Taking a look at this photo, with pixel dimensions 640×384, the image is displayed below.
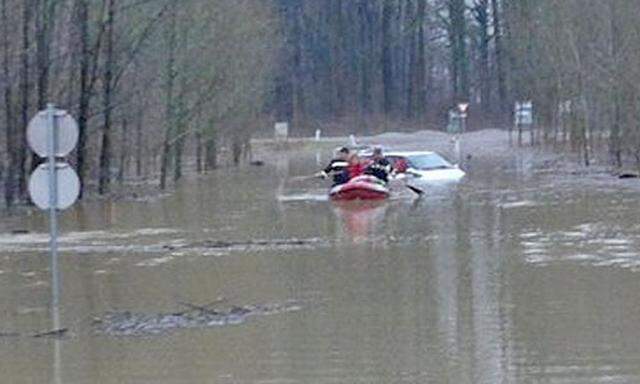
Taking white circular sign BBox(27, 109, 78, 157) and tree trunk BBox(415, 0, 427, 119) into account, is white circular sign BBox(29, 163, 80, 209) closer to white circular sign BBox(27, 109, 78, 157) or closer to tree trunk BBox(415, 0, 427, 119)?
white circular sign BBox(27, 109, 78, 157)

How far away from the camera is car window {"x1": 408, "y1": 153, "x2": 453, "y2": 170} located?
63.5m

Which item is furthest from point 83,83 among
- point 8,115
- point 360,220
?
point 360,220

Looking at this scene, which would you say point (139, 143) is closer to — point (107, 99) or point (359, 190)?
point (107, 99)

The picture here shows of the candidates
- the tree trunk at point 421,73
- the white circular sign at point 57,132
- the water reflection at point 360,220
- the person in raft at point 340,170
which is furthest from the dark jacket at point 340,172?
the tree trunk at point 421,73

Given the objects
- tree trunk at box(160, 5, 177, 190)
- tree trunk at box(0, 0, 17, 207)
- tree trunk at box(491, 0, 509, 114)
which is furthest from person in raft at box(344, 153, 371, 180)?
tree trunk at box(491, 0, 509, 114)

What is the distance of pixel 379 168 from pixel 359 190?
6.17m

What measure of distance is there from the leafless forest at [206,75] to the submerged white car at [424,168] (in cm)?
616

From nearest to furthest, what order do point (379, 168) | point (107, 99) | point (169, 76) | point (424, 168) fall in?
point (107, 99)
point (379, 168)
point (169, 76)
point (424, 168)

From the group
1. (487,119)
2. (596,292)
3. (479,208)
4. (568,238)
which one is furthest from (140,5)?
(487,119)

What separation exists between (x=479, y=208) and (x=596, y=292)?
2180 centimetres

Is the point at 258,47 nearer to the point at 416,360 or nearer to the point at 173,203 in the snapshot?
the point at 173,203

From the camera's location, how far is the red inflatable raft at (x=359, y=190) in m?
48.6

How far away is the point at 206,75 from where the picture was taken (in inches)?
2648

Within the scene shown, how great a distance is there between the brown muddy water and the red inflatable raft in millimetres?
3696
